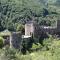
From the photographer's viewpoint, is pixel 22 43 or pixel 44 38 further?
pixel 44 38

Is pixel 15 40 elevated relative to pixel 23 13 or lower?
elevated

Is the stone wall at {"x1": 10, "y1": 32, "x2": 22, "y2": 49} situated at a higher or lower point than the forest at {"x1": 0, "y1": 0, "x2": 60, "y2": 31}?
higher

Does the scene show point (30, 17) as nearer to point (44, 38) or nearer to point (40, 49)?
point (44, 38)

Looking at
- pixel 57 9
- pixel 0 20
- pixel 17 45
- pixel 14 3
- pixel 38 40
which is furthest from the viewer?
pixel 57 9

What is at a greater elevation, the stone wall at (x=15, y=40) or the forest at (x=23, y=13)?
the stone wall at (x=15, y=40)

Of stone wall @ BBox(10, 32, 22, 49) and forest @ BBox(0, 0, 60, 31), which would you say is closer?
stone wall @ BBox(10, 32, 22, 49)

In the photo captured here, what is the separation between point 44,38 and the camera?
2947 centimetres

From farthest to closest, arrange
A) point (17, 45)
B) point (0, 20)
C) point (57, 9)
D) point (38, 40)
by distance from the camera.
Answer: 1. point (57, 9)
2. point (0, 20)
3. point (38, 40)
4. point (17, 45)

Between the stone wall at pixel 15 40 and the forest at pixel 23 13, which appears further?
the forest at pixel 23 13

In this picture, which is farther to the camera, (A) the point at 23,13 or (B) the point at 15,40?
(A) the point at 23,13

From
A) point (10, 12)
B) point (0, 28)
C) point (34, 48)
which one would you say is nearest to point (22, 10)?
point (10, 12)

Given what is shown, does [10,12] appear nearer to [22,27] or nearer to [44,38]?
[22,27]

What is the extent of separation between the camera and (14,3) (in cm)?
5588

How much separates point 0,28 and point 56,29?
13741 mm
